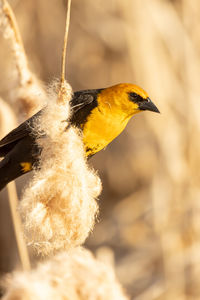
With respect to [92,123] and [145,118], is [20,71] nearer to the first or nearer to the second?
[92,123]

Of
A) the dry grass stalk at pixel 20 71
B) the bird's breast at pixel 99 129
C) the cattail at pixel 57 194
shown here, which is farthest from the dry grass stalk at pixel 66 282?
the dry grass stalk at pixel 20 71

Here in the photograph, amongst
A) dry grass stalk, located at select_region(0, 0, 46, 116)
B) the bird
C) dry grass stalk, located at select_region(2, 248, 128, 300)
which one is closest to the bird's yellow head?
the bird

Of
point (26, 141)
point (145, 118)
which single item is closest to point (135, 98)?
point (26, 141)

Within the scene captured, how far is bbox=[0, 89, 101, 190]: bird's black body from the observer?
1.34m

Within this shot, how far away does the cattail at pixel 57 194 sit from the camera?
40.3 inches

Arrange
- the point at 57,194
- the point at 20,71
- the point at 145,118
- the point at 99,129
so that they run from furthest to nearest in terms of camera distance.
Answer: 1. the point at 145,118
2. the point at 99,129
3. the point at 20,71
4. the point at 57,194

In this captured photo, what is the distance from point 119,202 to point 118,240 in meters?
0.38

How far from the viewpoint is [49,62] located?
121 inches

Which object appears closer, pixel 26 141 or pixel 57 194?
pixel 57 194

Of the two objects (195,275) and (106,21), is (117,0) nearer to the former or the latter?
(106,21)

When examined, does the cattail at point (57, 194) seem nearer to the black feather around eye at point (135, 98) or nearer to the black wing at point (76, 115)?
the black wing at point (76, 115)

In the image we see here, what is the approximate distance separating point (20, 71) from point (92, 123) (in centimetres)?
30

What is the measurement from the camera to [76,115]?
139cm

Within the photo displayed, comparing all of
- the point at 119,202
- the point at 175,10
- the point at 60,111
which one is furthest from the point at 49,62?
the point at 60,111
